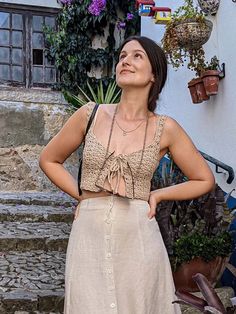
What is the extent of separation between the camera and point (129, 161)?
72.1 inches

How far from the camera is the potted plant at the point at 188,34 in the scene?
3.87m

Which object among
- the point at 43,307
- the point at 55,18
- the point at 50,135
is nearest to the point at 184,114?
the point at 43,307

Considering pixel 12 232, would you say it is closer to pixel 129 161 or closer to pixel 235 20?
pixel 235 20

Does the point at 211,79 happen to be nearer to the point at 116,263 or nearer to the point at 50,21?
the point at 116,263

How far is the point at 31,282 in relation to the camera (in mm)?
3639

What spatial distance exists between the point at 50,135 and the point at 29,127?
1.03 feet

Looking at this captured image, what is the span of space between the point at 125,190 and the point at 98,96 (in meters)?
4.94

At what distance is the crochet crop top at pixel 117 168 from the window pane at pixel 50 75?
562 centimetres

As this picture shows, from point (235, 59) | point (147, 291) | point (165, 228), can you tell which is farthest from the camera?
point (235, 59)

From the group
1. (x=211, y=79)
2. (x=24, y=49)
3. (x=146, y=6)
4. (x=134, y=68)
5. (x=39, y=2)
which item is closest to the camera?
(x=134, y=68)

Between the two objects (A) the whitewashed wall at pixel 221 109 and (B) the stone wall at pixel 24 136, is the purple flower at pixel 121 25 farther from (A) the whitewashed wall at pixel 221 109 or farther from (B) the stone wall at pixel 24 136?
(A) the whitewashed wall at pixel 221 109

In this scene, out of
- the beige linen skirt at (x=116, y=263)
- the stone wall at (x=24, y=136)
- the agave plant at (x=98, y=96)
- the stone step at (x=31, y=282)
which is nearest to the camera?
the beige linen skirt at (x=116, y=263)

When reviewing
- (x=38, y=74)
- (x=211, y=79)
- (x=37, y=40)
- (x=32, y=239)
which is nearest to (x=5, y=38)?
(x=37, y=40)

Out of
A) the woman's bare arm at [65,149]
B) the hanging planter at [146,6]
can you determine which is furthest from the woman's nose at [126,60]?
the hanging planter at [146,6]
